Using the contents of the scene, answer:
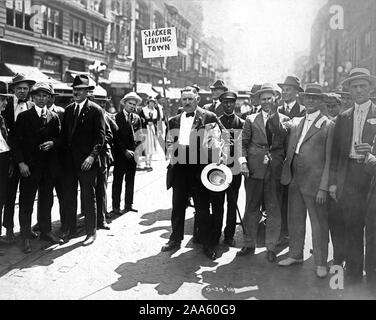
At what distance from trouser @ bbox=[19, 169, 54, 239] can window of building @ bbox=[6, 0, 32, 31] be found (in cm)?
1816

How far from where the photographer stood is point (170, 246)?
533 centimetres

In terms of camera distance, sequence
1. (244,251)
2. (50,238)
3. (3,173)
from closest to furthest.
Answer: (244,251)
(3,173)
(50,238)

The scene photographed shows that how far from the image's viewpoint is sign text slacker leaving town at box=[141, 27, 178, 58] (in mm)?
6832

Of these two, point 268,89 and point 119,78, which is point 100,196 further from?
point 119,78

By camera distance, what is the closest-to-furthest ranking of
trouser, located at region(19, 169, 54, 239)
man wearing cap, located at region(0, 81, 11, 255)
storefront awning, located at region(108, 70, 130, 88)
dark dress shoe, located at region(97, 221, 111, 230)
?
man wearing cap, located at region(0, 81, 11, 255) → trouser, located at region(19, 169, 54, 239) → dark dress shoe, located at region(97, 221, 111, 230) → storefront awning, located at region(108, 70, 130, 88)

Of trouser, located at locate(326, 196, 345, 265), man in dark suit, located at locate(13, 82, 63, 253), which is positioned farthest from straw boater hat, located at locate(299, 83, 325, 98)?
man in dark suit, located at locate(13, 82, 63, 253)

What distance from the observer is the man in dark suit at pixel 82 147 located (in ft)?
18.3

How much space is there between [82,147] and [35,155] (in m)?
0.62

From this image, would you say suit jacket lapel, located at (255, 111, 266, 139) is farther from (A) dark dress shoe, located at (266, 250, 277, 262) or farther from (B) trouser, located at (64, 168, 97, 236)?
(B) trouser, located at (64, 168, 97, 236)

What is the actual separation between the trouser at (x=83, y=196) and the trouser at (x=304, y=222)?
270cm

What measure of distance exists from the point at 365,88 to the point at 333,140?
629 mm

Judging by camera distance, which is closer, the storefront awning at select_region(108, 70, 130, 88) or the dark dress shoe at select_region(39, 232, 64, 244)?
the dark dress shoe at select_region(39, 232, 64, 244)

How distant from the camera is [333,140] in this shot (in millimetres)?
4441

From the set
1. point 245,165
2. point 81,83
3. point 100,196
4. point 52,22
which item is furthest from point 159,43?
point 52,22
